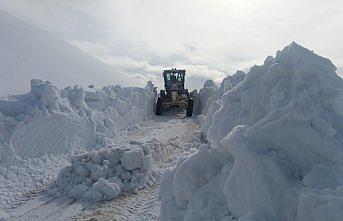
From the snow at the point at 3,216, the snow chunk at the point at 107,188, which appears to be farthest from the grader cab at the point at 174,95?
the snow at the point at 3,216

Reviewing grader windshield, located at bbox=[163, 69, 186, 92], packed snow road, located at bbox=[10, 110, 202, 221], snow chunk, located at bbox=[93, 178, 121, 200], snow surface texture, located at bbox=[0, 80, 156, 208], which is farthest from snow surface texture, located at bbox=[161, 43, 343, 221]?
grader windshield, located at bbox=[163, 69, 186, 92]

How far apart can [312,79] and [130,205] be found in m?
4.23

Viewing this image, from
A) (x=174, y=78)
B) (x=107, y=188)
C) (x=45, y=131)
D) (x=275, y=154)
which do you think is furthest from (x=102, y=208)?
(x=174, y=78)

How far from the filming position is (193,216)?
14.8ft

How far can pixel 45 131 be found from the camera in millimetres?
11656

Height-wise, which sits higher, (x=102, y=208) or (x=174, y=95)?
(x=174, y=95)

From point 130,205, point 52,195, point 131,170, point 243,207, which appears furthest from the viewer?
point 131,170

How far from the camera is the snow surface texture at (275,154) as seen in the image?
4.03 metres

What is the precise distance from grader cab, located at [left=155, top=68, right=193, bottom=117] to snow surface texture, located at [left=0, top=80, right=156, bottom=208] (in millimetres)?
5232

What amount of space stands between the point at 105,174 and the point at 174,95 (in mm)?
13202

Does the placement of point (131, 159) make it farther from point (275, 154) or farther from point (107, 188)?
point (275, 154)

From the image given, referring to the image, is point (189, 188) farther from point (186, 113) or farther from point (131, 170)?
point (186, 113)

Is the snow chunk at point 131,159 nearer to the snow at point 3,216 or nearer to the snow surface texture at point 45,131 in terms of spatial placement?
the snow surface texture at point 45,131

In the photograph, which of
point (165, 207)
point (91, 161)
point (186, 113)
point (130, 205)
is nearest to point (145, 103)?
point (186, 113)
